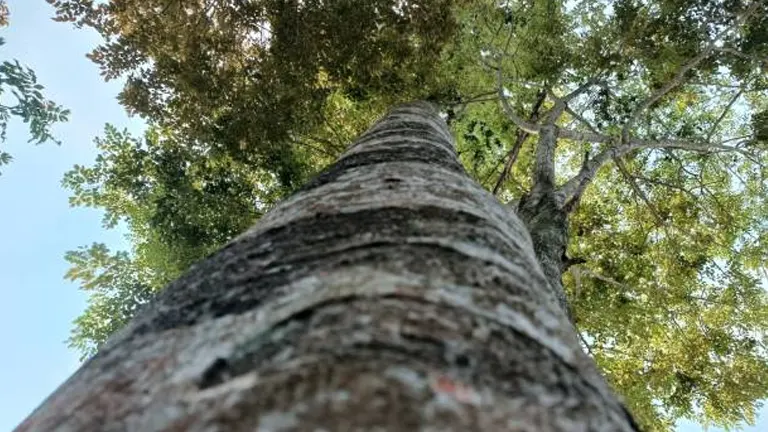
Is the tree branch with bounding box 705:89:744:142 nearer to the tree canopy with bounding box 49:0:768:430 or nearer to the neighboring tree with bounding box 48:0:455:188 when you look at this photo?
the tree canopy with bounding box 49:0:768:430

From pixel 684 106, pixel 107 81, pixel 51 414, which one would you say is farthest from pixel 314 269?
pixel 684 106

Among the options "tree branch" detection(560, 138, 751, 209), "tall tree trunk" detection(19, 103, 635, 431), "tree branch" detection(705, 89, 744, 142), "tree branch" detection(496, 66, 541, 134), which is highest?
"tree branch" detection(705, 89, 744, 142)

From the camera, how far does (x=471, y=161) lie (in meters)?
10.7

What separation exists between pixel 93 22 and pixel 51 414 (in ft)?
17.9

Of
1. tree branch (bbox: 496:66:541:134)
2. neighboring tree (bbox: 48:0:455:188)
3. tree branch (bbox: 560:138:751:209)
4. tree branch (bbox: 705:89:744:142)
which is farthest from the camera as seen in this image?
tree branch (bbox: 705:89:744:142)

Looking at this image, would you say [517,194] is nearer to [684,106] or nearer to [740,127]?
[684,106]

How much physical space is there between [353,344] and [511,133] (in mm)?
9868

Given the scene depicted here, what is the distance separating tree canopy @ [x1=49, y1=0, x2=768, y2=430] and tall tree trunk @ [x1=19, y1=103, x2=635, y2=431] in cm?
314

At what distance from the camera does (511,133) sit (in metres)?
10.5

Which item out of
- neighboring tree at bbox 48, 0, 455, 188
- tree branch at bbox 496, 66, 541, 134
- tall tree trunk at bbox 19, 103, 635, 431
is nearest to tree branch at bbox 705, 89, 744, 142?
tree branch at bbox 496, 66, 541, 134

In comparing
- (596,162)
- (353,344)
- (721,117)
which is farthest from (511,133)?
(353,344)

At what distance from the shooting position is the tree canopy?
19.7 ft

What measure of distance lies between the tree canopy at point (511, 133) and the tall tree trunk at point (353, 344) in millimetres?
3135

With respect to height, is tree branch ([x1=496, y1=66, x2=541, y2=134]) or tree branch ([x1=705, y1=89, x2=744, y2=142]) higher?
tree branch ([x1=705, y1=89, x2=744, y2=142])
